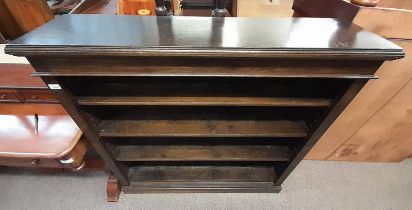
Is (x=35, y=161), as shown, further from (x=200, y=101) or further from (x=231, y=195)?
(x=231, y=195)

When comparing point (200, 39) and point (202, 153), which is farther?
point (202, 153)

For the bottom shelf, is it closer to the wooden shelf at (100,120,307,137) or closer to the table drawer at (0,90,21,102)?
the wooden shelf at (100,120,307,137)

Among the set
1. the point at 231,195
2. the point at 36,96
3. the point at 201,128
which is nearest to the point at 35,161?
the point at 36,96

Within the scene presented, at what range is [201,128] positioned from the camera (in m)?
0.88

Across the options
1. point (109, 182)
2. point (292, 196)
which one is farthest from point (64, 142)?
point (292, 196)

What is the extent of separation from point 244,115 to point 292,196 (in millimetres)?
713

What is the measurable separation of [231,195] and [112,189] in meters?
0.67

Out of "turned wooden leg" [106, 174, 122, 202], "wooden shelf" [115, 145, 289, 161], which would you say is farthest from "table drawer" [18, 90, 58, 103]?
"turned wooden leg" [106, 174, 122, 202]

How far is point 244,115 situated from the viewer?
0.93 meters

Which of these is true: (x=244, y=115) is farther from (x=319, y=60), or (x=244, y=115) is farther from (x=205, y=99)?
(x=319, y=60)

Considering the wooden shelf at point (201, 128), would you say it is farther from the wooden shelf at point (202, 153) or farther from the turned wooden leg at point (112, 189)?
the turned wooden leg at point (112, 189)

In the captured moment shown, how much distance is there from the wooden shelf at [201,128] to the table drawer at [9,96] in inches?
17.5

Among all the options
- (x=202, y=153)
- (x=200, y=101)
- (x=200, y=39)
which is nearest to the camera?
(x=200, y=39)

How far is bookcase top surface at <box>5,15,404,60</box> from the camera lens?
517 mm
